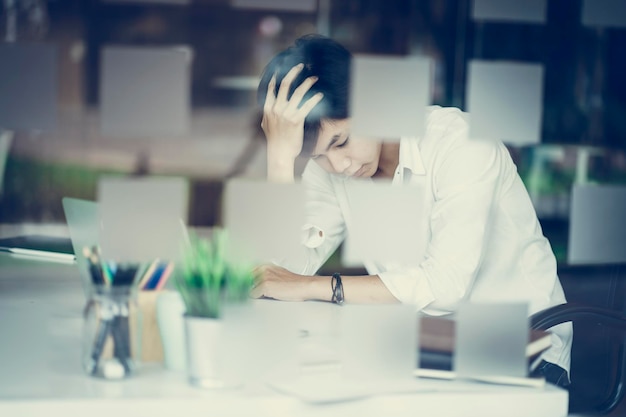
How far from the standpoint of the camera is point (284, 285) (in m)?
1.48

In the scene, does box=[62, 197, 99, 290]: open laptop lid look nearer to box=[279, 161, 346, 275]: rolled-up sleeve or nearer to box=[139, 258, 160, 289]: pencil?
box=[139, 258, 160, 289]: pencil

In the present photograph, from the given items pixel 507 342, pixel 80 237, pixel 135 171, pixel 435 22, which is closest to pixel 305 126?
pixel 80 237

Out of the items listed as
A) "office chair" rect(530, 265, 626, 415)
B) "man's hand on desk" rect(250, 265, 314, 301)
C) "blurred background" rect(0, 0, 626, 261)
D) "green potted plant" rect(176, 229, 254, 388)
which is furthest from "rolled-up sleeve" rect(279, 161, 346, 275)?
"green potted plant" rect(176, 229, 254, 388)

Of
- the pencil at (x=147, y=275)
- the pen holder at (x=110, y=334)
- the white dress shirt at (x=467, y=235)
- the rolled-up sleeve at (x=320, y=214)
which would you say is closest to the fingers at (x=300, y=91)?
the white dress shirt at (x=467, y=235)

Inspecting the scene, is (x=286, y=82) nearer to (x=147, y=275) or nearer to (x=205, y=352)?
(x=147, y=275)

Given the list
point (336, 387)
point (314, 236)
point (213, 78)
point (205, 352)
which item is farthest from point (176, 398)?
point (213, 78)

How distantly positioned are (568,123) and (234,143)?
2275 millimetres

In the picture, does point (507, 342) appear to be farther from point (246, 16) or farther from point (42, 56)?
point (246, 16)

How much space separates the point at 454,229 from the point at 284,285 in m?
0.34

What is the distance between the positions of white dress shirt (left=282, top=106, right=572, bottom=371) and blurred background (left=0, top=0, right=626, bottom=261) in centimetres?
11

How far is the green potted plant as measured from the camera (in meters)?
0.90

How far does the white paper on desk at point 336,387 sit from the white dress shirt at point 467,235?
40 centimetres

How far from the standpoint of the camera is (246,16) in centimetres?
487

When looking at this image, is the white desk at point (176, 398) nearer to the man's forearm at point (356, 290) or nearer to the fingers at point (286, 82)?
the man's forearm at point (356, 290)
